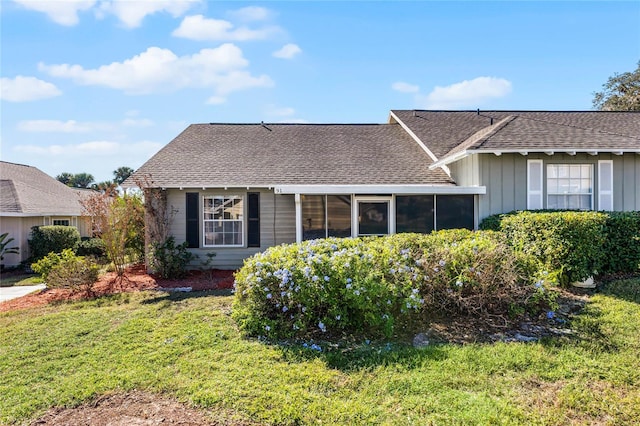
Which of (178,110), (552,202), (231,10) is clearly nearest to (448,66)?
(552,202)

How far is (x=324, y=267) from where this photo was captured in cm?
558

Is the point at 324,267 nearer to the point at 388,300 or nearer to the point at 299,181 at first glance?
the point at 388,300

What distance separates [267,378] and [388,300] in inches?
85.1

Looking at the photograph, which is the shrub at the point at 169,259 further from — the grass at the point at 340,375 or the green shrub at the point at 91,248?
the green shrub at the point at 91,248

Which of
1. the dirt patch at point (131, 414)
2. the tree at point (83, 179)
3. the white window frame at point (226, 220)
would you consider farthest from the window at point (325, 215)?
the tree at point (83, 179)

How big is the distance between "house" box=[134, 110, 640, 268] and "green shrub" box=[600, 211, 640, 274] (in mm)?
2715

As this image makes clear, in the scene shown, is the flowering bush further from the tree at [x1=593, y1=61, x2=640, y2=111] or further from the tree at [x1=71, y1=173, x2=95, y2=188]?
the tree at [x1=71, y1=173, x2=95, y2=188]

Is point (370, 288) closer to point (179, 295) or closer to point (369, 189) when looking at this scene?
point (179, 295)

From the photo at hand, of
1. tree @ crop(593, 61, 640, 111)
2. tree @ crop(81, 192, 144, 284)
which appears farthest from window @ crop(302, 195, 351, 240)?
tree @ crop(593, 61, 640, 111)

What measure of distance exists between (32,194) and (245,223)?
13659mm

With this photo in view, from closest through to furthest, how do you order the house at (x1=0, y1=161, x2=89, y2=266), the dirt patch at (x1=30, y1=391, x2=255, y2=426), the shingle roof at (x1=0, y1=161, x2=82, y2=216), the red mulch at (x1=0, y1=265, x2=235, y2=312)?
the dirt patch at (x1=30, y1=391, x2=255, y2=426)
the red mulch at (x1=0, y1=265, x2=235, y2=312)
the house at (x1=0, y1=161, x2=89, y2=266)
the shingle roof at (x1=0, y1=161, x2=82, y2=216)

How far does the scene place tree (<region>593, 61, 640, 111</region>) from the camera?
2631 cm

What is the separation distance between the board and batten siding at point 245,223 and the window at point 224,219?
170mm

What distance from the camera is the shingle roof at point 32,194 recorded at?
16.1 metres
